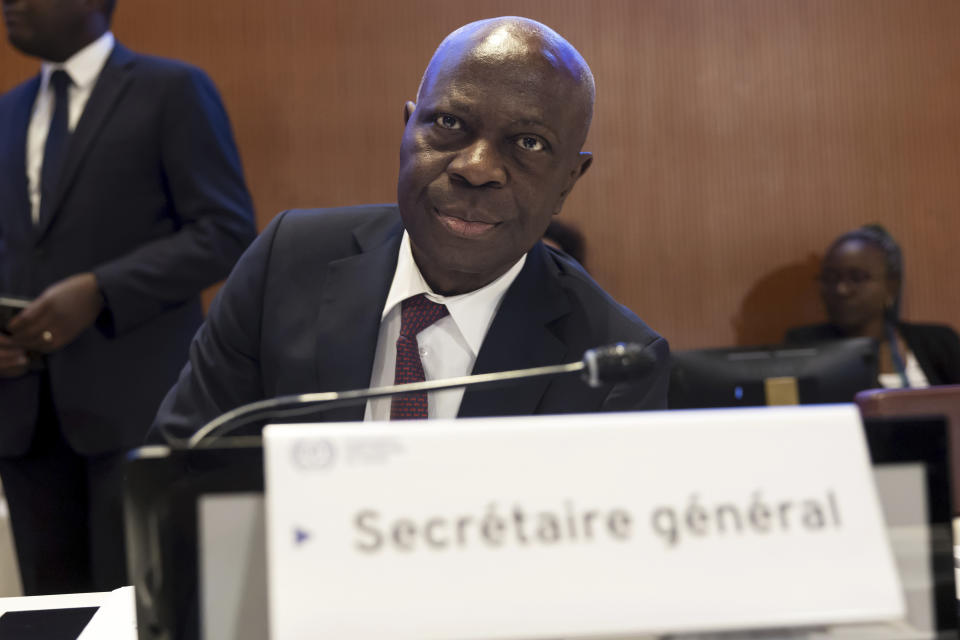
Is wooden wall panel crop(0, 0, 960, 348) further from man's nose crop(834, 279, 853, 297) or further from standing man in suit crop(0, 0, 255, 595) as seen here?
standing man in suit crop(0, 0, 255, 595)

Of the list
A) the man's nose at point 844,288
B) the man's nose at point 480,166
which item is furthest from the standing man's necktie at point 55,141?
the man's nose at point 844,288

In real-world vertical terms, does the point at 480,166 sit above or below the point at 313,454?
above

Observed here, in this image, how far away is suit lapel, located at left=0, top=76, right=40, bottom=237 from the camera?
193 centimetres

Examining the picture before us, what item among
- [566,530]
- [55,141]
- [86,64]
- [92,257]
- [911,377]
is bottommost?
[911,377]

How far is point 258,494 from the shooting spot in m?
0.60

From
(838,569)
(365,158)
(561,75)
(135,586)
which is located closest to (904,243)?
(365,158)

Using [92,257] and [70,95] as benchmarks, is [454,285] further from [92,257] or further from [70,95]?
[70,95]

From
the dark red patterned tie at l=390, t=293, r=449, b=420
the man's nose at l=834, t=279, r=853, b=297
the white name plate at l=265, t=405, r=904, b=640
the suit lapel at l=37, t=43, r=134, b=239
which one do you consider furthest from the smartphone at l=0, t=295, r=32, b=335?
the man's nose at l=834, t=279, r=853, b=297

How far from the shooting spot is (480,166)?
3.62ft

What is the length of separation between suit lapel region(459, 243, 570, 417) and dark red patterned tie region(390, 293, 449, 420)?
0.06 m

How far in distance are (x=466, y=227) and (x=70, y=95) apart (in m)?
1.21

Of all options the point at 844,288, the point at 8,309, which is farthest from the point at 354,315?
the point at 844,288

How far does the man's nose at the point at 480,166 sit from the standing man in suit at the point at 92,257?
92 centimetres

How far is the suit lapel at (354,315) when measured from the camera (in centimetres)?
116
